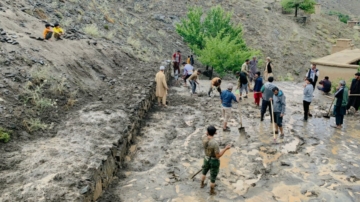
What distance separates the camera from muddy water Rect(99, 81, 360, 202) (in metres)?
6.99

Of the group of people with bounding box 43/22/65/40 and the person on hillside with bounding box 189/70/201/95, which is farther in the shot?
the person on hillside with bounding box 189/70/201/95

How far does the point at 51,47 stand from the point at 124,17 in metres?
13.9

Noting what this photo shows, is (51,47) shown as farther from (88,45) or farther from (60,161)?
(60,161)

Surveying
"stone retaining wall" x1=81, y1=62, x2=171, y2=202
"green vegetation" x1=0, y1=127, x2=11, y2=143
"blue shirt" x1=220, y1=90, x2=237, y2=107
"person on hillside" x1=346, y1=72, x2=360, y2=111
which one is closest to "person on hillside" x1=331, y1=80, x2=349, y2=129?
"person on hillside" x1=346, y1=72, x2=360, y2=111

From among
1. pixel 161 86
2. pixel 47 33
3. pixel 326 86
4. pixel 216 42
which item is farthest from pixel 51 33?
pixel 326 86

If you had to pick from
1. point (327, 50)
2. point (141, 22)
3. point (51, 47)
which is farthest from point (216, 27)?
point (327, 50)

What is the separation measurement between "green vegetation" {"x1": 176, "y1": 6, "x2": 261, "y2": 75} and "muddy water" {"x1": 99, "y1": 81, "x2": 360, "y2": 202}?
8541 millimetres

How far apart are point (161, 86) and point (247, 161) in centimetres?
494

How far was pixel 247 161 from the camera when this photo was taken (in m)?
8.51

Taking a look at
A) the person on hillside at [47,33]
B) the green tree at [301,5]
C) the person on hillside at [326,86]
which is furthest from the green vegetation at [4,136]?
the green tree at [301,5]

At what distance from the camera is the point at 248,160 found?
8.56m

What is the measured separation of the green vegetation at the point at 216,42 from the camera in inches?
810

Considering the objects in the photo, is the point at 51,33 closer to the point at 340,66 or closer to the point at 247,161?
the point at 247,161

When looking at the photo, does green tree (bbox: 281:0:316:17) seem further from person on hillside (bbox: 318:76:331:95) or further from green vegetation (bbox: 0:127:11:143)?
green vegetation (bbox: 0:127:11:143)
